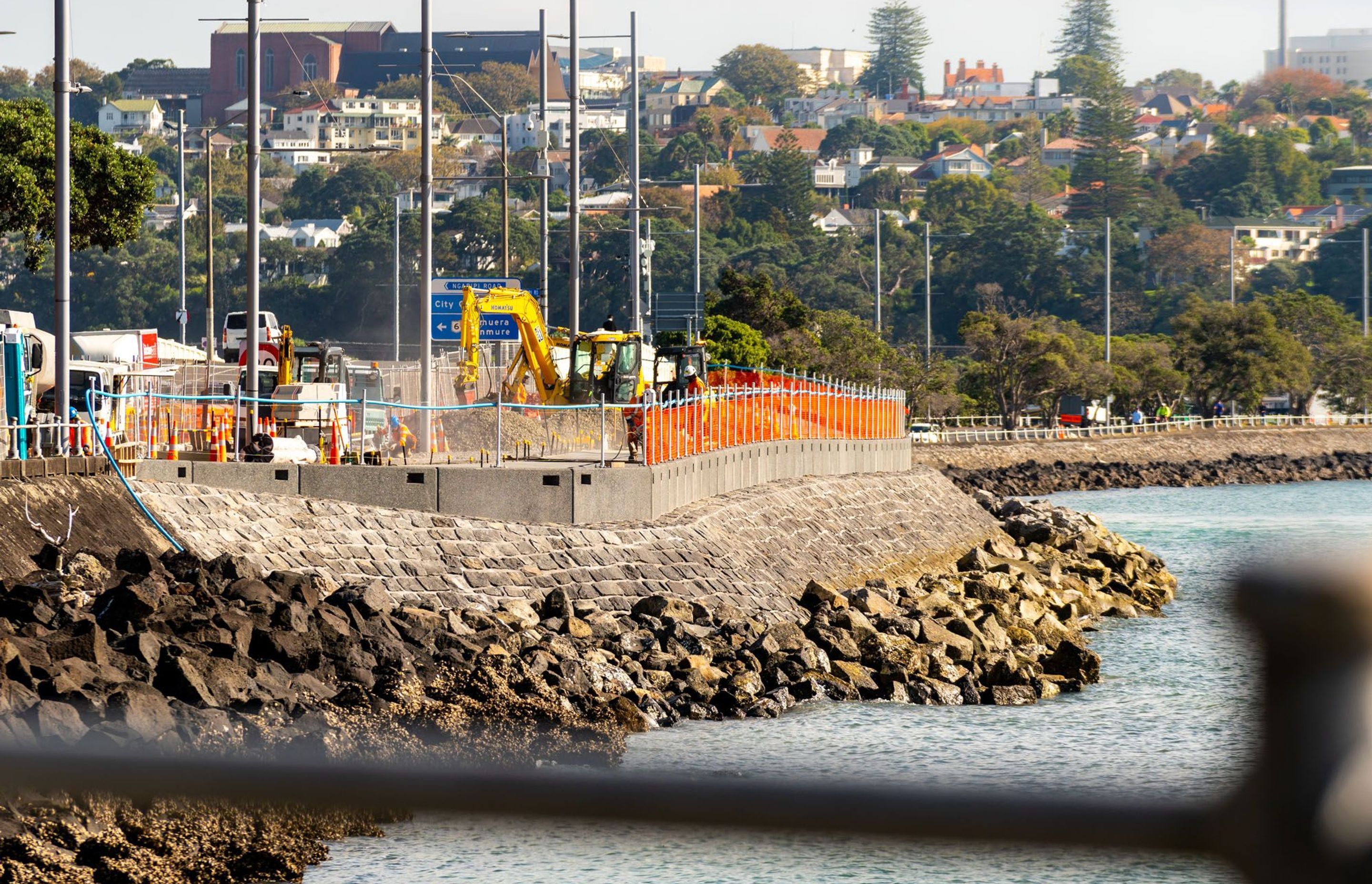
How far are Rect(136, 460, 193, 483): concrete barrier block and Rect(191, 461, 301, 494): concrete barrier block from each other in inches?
3.3

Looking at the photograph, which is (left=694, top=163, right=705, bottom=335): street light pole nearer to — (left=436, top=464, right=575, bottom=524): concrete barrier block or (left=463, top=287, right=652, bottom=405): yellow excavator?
(left=463, top=287, right=652, bottom=405): yellow excavator

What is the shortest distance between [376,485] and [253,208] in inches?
179

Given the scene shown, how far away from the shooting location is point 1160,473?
274 ft

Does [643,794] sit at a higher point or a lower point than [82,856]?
higher

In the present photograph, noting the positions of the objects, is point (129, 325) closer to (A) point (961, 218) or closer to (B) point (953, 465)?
(B) point (953, 465)

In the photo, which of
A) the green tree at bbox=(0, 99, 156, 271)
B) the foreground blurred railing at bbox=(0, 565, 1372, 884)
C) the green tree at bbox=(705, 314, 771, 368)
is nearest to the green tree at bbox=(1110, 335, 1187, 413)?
the green tree at bbox=(705, 314, 771, 368)

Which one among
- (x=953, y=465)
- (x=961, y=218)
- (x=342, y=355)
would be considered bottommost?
(x=953, y=465)

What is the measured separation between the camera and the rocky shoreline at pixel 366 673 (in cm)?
1324

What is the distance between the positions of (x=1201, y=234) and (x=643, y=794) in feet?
495

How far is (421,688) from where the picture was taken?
17578mm

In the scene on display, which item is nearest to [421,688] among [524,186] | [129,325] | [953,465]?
[953,465]

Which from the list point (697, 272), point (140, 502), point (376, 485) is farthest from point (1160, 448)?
point (140, 502)

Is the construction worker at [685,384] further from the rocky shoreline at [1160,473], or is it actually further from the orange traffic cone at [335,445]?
the rocky shoreline at [1160,473]

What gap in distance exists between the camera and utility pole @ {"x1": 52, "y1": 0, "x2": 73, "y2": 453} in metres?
21.2
